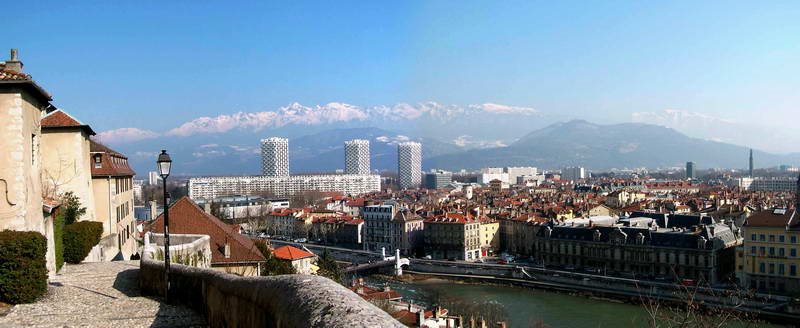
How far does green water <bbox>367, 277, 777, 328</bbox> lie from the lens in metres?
35.7

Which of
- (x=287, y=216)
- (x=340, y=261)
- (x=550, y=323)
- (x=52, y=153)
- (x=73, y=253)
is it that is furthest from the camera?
(x=287, y=216)

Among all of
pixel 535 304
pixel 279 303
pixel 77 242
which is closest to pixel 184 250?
pixel 77 242

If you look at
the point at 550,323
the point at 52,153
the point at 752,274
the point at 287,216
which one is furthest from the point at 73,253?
the point at 287,216

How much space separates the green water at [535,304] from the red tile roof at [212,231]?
19.2 meters

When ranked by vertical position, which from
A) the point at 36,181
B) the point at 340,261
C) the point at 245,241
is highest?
the point at 36,181

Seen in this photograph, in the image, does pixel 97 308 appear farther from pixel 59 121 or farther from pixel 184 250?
pixel 59 121

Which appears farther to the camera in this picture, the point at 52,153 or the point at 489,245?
the point at 489,245

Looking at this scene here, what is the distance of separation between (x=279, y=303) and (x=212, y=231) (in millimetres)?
15156

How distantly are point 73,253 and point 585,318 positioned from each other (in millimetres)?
27675

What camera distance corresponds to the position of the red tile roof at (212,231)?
1794cm

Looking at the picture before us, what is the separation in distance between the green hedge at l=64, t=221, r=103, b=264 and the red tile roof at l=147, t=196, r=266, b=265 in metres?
3.08

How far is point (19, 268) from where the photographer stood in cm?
938

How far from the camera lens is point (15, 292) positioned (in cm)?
932

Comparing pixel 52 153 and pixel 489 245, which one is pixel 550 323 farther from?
pixel 489 245
